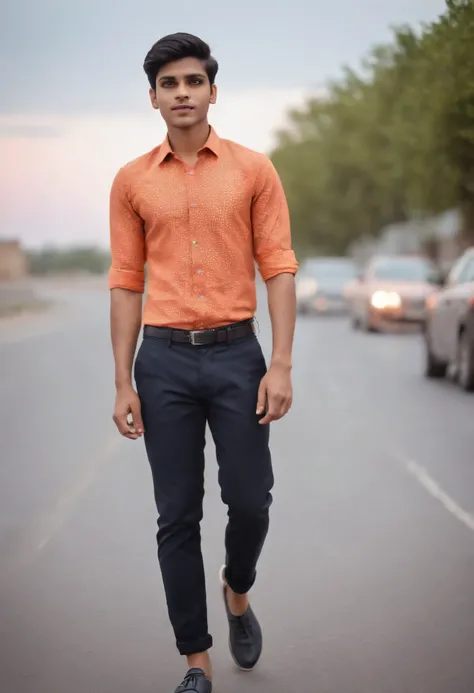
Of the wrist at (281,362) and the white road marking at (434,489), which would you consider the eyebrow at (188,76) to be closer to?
the wrist at (281,362)

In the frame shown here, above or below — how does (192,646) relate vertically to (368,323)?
above

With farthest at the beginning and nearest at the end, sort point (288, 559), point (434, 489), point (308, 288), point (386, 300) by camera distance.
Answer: point (308, 288)
point (386, 300)
point (434, 489)
point (288, 559)

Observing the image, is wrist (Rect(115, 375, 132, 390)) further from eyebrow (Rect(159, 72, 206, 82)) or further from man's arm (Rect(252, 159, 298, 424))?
eyebrow (Rect(159, 72, 206, 82))

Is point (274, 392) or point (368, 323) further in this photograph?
point (368, 323)

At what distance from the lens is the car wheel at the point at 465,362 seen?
13.2 meters

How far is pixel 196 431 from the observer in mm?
3986

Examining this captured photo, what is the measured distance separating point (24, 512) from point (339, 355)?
39.9 feet

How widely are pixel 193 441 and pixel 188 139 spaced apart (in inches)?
38.3

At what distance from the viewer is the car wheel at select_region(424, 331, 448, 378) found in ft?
49.5

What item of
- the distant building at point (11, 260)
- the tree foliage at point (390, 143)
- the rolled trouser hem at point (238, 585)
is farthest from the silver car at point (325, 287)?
the distant building at point (11, 260)

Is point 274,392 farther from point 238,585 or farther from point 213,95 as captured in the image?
point 213,95

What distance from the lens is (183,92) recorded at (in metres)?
3.89

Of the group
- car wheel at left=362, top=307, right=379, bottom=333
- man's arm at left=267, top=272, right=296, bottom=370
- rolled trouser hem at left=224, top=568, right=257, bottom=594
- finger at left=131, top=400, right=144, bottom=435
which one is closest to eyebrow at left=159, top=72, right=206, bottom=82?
man's arm at left=267, top=272, right=296, bottom=370

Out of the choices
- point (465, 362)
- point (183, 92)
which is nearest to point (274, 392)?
point (183, 92)
